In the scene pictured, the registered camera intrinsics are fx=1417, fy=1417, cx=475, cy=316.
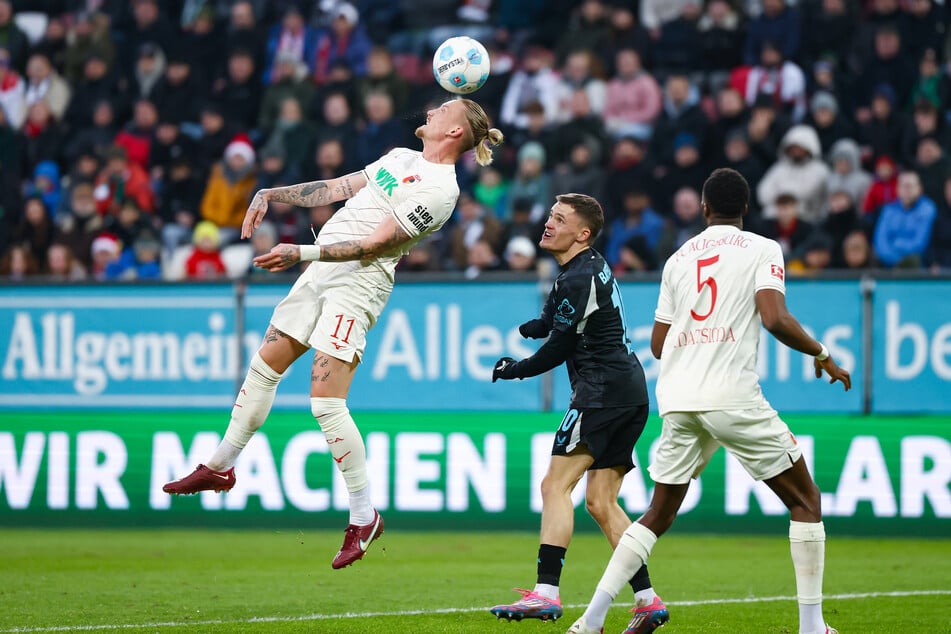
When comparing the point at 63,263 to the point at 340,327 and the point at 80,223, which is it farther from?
the point at 340,327

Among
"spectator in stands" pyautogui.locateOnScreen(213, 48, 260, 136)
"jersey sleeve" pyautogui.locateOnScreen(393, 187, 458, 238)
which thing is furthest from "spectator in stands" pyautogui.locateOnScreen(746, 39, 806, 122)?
"jersey sleeve" pyautogui.locateOnScreen(393, 187, 458, 238)

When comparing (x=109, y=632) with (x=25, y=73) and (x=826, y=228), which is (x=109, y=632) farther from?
(x=25, y=73)

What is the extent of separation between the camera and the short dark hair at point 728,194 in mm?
6781

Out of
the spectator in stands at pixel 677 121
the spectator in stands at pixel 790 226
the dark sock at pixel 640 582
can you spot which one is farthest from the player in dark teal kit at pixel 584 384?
the spectator in stands at pixel 677 121

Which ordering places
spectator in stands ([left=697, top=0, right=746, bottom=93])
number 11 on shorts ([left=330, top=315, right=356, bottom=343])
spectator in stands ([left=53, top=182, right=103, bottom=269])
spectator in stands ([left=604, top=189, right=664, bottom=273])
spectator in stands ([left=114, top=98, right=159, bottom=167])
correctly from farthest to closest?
spectator in stands ([left=114, top=98, right=159, bottom=167]) < spectator in stands ([left=697, top=0, right=746, bottom=93]) < spectator in stands ([left=53, top=182, right=103, bottom=269]) < spectator in stands ([left=604, top=189, right=664, bottom=273]) < number 11 on shorts ([left=330, top=315, right=356, bottom=343])

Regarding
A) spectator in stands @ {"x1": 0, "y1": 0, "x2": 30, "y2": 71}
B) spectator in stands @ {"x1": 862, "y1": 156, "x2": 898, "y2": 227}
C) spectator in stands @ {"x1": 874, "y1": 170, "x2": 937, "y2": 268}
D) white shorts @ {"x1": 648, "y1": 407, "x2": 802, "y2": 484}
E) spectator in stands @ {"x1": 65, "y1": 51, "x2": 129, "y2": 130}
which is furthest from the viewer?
spectator in stands @ {"x1": 0, "y1": 0, "x2": 30, "y2": 71}

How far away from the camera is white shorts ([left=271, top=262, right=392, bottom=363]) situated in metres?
8.10

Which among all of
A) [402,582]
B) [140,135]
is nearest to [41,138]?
[140,135]

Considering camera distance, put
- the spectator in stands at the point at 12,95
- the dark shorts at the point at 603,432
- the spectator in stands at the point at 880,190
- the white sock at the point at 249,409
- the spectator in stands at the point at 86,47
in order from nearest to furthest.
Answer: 1. the dark shorts at the point at 603,432
2. the white sock at the point at 249,409
3. the spectator in stands at the point at 880,190
4. the spectator in stands at the point at 12,95
5. the spectator in stands at the point at 86,47

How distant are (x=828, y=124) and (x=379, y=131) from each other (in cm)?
522

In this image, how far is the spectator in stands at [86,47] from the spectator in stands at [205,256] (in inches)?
210

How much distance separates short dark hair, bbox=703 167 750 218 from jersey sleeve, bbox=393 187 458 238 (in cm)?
179

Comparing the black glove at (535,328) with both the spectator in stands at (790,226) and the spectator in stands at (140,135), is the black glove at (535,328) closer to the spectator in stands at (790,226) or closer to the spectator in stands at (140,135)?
the spectator in stands at (790,226)

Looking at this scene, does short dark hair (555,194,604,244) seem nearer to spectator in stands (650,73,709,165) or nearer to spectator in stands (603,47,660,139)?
spectator in stands (650,73,709,165)
